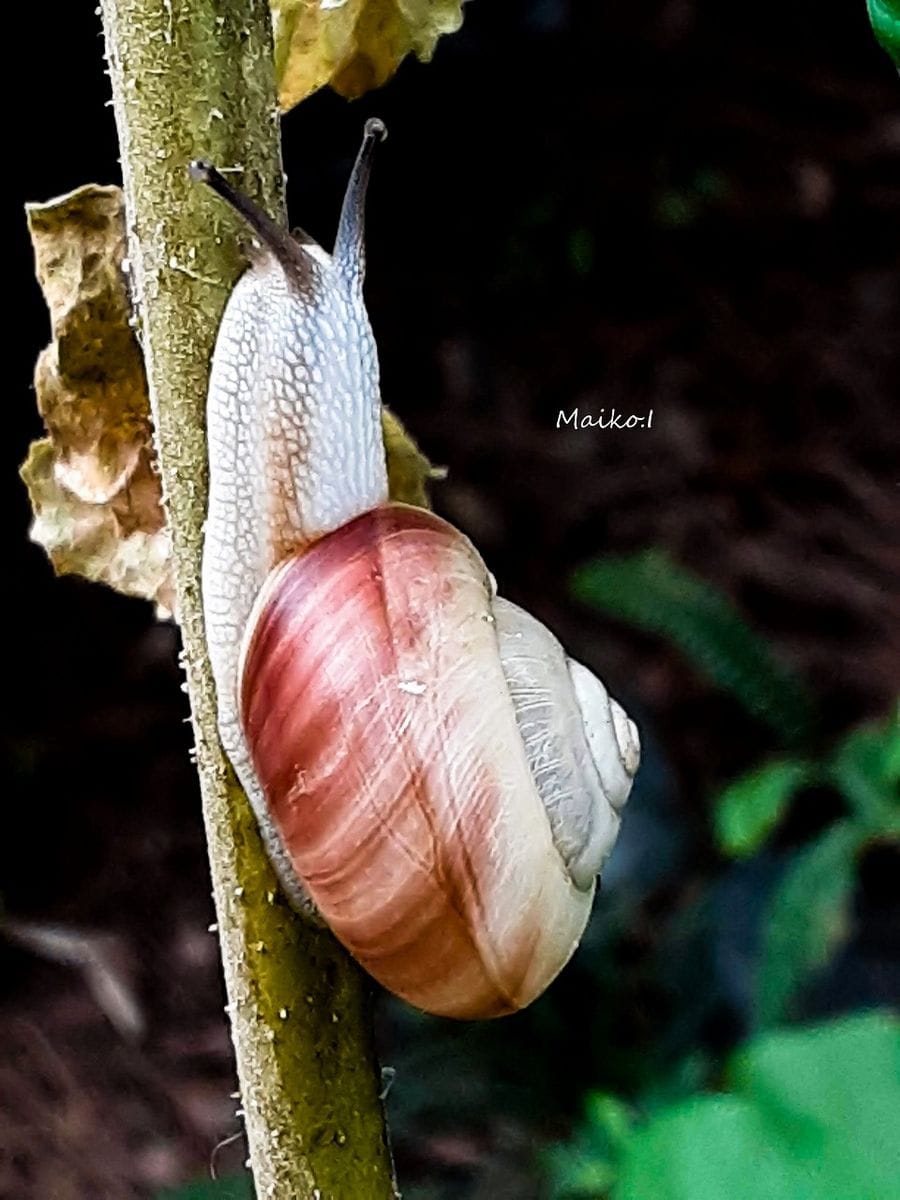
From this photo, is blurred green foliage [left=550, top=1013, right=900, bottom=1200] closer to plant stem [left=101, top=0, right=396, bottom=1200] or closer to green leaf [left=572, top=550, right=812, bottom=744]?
plant stem [left=101, top=0, right=396, bottom=1200]

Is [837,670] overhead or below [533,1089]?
overhead

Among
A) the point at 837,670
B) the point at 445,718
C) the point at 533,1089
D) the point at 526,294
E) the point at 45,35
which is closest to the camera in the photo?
the point at 445,718

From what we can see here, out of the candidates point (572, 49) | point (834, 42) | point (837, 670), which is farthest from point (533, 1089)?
point (834, 42)

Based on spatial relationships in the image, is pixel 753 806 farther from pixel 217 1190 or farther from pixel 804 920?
pixel 217 1190

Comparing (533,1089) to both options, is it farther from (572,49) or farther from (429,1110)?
(572,49)

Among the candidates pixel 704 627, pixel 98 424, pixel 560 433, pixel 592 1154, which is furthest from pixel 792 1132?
pixel 560 433

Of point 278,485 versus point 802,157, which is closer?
point 278,485

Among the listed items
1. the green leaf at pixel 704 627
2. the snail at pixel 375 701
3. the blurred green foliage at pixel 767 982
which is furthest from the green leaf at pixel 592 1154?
the snail at pixel 375 701
